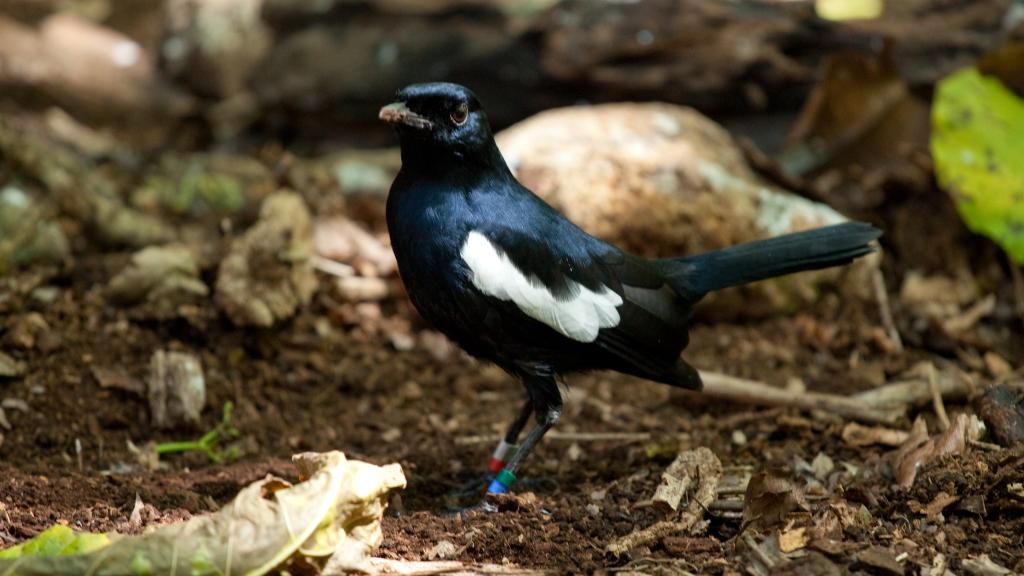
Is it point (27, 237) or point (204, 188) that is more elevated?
point (27, 237)

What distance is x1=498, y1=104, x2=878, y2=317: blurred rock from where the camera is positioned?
5.11 meters

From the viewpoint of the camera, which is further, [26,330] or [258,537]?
[26,330]

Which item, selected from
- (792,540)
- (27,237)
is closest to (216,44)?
(27,237)

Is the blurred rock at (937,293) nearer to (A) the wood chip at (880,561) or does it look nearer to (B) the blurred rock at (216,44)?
(A) the wood chip at (880,561)

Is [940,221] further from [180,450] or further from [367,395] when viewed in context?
[180,450]

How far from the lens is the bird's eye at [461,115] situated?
11.9 feet

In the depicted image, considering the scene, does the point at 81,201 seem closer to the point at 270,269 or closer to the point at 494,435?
the point at 270,269

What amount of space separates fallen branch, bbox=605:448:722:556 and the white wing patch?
1.84ft

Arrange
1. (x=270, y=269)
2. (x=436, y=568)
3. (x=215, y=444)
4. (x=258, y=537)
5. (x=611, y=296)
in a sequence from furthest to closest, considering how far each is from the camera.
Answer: (x=270, y=269) < (x=215, y=444) < (x=611, y=296) < (x=436, y=568) < (x=258, y=537)

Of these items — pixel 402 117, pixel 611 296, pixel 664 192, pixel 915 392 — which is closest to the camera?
pixel 402 117

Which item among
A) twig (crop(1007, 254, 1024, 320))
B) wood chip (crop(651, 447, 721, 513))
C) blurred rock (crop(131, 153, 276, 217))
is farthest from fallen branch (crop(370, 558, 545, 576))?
twig (crop(1007, 254, 1024, 320))

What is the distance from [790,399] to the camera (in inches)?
170

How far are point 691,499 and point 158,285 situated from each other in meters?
2.53

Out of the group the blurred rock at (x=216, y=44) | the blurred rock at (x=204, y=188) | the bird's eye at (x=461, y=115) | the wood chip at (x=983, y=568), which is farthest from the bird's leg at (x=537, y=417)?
the blurred rock at (x=216, y=44)
